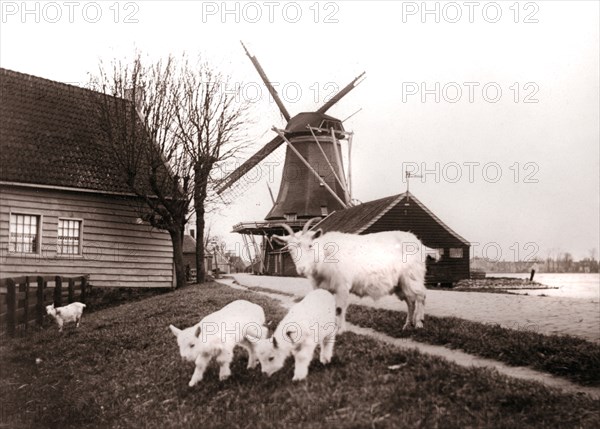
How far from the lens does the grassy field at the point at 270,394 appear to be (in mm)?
5262

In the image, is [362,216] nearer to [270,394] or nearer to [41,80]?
[41,80]

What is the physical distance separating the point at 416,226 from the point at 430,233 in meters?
0.75

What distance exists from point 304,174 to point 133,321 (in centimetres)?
2556

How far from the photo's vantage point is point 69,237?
66.4ft

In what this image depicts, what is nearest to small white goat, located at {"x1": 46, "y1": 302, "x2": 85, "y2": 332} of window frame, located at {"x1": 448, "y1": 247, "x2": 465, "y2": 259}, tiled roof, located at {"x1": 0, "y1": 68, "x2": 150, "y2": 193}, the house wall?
the house wall

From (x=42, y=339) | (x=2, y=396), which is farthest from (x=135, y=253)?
(x=2, y=396)

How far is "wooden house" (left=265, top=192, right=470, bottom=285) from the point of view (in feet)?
80.2

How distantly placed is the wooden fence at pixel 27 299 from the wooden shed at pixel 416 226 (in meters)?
11.6

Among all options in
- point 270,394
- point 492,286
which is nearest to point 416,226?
point 492,286

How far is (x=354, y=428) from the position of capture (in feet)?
16.9

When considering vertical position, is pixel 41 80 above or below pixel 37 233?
above

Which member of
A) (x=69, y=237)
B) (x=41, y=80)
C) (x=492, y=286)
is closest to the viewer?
(x=69, y=237)

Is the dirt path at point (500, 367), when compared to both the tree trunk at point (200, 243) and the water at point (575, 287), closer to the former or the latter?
the water at point (575, 287)

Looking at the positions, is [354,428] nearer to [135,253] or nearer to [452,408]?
[452,408]
